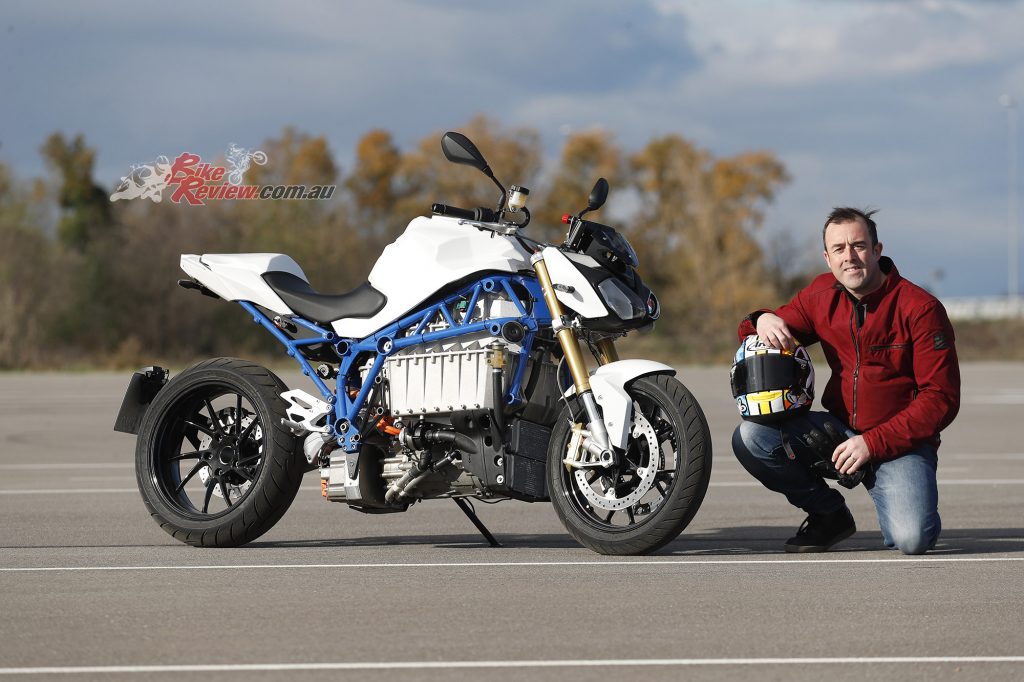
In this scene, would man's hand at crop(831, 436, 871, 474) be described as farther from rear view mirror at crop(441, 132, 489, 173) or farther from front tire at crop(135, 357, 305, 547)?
front tire at crop(135, 357, 305, 547)

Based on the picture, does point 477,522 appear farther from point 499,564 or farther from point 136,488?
point 136,488

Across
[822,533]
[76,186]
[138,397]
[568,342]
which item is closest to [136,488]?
[138,397]

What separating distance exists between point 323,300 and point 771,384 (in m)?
2.41

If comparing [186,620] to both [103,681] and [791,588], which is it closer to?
[103,681]

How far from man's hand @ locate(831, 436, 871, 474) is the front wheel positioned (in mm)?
721

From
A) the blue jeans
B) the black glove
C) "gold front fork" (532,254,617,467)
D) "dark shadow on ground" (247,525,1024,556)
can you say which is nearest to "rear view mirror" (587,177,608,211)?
"gold front fork" (532,254,617,467)

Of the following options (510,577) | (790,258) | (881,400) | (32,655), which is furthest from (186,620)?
(790,258)

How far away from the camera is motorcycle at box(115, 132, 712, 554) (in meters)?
7.59

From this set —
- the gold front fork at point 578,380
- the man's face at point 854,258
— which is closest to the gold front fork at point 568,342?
the gold front fork at point 578,380

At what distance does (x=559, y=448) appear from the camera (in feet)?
25.3

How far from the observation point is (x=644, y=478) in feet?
24.5

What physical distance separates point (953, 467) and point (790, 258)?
49.6 meters

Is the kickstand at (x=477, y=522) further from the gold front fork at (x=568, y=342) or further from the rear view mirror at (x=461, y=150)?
the rear view mirror at (x=461, y=150)

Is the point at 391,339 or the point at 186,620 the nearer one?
the point at 186,620
